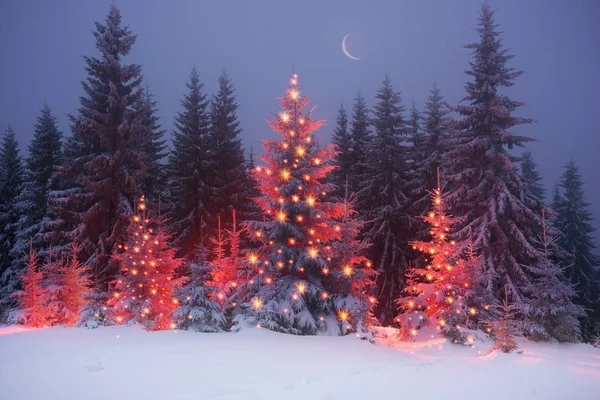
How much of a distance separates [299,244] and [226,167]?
14.4m

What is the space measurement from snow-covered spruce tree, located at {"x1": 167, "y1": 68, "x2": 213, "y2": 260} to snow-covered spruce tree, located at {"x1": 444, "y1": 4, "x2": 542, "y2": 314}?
14497 millimetres

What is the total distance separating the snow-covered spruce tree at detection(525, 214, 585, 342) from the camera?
1176 centimetres

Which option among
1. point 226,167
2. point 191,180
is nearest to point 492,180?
point 226,167

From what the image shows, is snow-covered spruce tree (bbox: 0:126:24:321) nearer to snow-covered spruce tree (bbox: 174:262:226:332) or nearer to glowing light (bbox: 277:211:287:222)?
snow-covered spruce tree (bbox: 174:262:226:332)

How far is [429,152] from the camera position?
23.5 meters

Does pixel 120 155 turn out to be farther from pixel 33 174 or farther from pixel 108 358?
pixel 108 358

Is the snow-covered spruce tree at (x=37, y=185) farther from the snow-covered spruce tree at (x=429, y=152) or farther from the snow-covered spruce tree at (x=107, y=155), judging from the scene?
the snow-covered spruce tree at (x=429, y=152)

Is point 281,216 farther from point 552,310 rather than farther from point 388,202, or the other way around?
point 388,202

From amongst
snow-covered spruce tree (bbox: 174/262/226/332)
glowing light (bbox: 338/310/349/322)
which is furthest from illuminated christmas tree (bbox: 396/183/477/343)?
snow-covered spruce tree (bbox: 174/262/226/332)

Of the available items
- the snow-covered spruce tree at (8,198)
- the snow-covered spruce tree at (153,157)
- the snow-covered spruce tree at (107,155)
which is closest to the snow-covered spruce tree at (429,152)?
the snow-covered spruce tree at (107,155)

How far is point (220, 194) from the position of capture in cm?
2405

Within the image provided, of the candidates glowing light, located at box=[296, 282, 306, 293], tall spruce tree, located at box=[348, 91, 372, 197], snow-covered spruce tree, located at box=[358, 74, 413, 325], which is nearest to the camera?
glowing light, located at box=[296, 282, 306, 293]

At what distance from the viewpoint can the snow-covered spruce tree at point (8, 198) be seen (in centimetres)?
2538

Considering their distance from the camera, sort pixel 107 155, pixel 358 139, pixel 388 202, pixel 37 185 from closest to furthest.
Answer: pixel 107 155 < pixel 388 202 < pixel 37 185 < pixel 358 139
